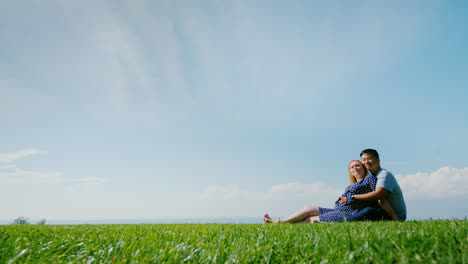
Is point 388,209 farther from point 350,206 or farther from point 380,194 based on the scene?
point 350,206

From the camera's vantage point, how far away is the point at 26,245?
2908 millimetres

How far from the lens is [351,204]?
771 cm

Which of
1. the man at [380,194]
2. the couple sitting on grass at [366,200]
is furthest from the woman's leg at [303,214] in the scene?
the man at [380,194]

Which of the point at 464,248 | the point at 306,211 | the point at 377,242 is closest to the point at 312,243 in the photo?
the point at 377,242

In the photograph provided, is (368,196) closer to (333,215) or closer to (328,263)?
(333,215)

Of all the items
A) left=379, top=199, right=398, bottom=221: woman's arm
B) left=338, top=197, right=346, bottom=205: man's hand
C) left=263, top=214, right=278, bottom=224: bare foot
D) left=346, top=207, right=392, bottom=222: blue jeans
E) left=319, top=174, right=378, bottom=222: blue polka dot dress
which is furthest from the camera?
left=263, top=214, right=278, bottom=224: bare foot

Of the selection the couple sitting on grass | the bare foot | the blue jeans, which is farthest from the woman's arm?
the bare foot

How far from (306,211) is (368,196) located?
1812mm

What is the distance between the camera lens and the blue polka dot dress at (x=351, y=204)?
7.65 meters

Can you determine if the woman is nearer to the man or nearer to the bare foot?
the bare foot

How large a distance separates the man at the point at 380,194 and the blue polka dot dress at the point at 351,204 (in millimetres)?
160

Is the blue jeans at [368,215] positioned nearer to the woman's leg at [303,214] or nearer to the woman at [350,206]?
the woman at [350,206]

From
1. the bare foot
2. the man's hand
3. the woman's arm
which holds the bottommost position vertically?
the bare foot

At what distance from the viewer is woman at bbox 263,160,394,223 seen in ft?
25.1
